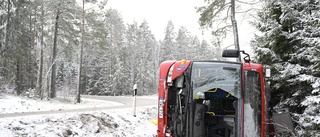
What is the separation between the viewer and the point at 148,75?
166 ft

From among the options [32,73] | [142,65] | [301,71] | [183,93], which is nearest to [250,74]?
[183,93]

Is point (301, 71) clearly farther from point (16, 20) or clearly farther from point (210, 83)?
point (16, 20)


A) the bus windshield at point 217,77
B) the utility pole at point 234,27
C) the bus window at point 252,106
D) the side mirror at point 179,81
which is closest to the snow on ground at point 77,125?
the side mirror at point 179,81

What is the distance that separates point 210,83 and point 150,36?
161 ft

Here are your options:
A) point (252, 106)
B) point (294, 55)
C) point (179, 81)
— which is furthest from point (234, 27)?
point (252, 106)

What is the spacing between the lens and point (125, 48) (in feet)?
160

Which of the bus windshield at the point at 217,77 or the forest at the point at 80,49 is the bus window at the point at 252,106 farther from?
the forest at the point at 80,49

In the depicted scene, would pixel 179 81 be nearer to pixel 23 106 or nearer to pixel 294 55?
pixel 294 55

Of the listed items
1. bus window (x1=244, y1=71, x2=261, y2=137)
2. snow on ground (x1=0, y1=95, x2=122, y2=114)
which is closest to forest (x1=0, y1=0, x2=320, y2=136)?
bus window (x1=244, y1=71, x2=261, y2=137)

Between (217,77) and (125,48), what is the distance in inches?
1742

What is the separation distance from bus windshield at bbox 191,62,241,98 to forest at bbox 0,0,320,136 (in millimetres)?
2400

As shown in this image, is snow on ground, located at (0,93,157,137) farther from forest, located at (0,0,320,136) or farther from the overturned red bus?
forest, located at (0,0,320,136)

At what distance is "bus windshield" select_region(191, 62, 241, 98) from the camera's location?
17.5ft

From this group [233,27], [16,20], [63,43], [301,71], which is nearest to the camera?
[301,71]
